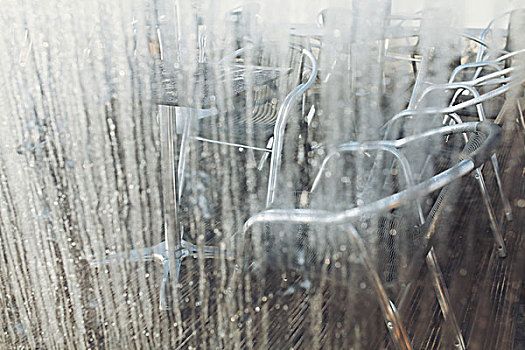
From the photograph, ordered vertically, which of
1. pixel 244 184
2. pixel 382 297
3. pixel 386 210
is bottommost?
pixel 244 184

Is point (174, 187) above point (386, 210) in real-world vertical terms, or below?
below

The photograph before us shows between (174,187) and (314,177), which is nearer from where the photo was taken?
(174,187)

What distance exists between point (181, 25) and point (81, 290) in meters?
0.71

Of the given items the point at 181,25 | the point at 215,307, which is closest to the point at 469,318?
the point at 215,307

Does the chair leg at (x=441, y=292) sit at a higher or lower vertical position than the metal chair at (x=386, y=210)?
lower

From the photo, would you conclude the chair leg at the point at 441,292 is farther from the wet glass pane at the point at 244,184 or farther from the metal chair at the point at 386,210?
the metal chair at the point at 386,210

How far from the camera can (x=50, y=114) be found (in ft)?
4.63

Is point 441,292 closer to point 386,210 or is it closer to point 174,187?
point 386,210

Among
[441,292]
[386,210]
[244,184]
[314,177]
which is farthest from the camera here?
[244,184]

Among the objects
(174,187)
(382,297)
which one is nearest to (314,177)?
(174,187)

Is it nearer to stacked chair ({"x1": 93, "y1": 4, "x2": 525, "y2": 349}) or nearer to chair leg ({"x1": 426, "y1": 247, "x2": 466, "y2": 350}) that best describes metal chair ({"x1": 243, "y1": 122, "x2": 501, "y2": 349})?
stacked chair ({"x1": 93, "y1": 4, "x2": 525, "y2": 349})

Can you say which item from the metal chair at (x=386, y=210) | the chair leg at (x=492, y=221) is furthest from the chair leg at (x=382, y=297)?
the chair leg at (x=492, y=221)

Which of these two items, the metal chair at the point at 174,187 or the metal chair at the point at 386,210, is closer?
the metal chair at the point at 386,210

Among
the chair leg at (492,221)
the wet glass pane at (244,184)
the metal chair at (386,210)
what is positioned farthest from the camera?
the chair leg at (492,221)
